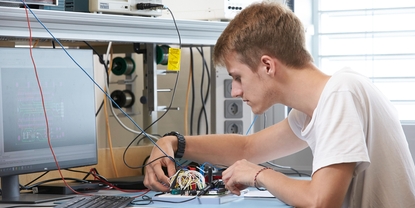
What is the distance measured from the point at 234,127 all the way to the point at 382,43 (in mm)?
735

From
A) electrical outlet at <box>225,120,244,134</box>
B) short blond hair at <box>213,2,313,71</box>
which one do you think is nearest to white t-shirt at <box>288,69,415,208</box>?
short blond hair at <box>213,2,313,71</box>

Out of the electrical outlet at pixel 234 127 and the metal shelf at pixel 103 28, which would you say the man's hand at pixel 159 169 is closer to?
the metal shelf at pixel 103 28

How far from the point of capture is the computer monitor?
5.82 feet

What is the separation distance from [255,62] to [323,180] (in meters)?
0.35

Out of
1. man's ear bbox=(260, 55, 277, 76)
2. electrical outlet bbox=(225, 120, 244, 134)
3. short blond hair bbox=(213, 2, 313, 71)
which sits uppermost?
short blond hair bbox=(213, 2, 313, 71)

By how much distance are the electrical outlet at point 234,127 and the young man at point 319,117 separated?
727 mm

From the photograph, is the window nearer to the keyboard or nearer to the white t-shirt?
the white t-shirt

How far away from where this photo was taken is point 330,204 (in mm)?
1452

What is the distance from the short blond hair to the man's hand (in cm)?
40

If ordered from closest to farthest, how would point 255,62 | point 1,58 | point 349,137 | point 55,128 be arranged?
1. point 349,137
2. point 255,62
3. point 1,58
4. point 55,128

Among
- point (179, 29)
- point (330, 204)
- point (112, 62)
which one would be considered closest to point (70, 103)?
point (179, 29)

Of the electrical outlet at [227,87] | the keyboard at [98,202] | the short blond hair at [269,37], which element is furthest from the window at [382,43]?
the keyboard at [98,202]

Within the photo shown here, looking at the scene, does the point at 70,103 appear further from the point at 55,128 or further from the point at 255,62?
the point at 255,62

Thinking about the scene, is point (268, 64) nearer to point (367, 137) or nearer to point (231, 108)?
point (367, 137)
